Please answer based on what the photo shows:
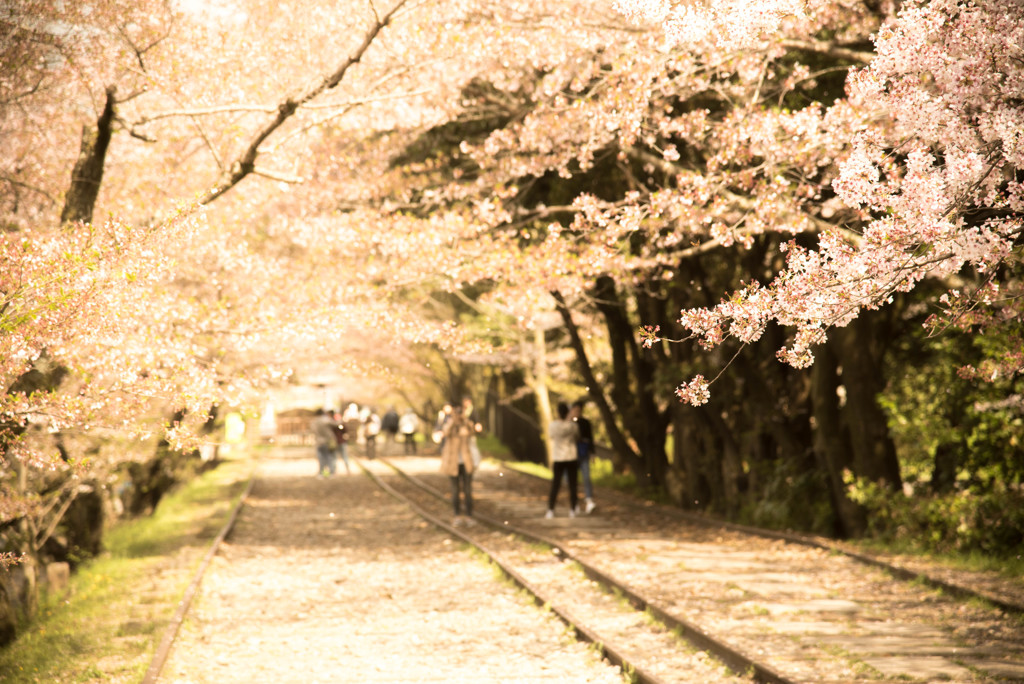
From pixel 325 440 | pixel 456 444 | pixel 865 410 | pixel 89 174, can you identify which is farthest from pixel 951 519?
pixel 325 440

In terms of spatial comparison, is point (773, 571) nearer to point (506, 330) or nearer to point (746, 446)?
point (746, 446)

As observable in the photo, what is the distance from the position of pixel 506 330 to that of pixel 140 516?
402 inches

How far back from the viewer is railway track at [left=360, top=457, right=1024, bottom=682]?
305 inches

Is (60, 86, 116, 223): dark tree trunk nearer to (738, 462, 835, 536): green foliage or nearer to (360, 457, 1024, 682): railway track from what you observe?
(360, 457, 1024, 682): railway track

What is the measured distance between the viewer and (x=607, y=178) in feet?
55.9

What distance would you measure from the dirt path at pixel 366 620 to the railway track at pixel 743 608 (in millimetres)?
415

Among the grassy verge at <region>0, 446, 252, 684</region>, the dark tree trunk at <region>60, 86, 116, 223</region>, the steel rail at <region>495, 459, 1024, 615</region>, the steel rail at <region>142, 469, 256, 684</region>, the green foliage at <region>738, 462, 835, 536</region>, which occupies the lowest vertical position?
the grassy verge at <region>0, 446, 252, 684</region>

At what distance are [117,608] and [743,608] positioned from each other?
713 cm

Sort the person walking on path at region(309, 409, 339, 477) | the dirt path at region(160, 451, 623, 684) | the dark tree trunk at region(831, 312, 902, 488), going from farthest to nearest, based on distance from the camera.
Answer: the person walking on path at region(309, 409, 339, 477), the dark tree trunk at region(831, 312, 902, 488), the dirt path at region(160, 451, 623, 684)

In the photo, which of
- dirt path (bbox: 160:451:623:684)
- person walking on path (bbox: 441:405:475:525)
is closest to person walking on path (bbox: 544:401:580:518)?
person walking on path (bbox: 441:405:475:525)

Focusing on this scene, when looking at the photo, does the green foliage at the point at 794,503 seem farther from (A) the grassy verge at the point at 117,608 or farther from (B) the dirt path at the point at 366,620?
(A) the grassy verge at the point at 117,608

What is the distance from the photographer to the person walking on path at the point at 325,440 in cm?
2850

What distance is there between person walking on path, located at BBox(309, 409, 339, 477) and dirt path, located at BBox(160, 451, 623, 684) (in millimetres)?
10322

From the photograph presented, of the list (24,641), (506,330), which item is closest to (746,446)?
(506,330)
